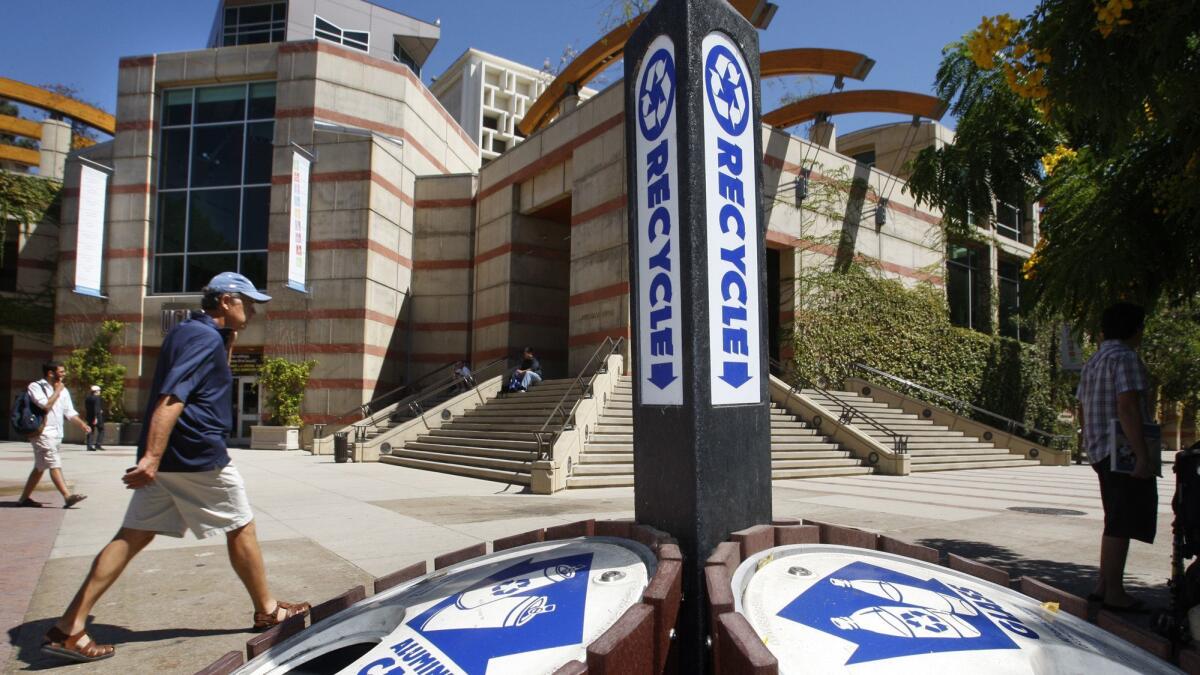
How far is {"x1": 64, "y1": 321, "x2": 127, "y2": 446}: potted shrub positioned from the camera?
24062mm

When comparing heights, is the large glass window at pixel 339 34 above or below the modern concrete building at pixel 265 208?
above

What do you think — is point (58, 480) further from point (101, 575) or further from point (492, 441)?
point (492, 441)

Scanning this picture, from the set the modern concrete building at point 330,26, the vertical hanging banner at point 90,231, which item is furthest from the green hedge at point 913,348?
the modern concrete building at point 330,26

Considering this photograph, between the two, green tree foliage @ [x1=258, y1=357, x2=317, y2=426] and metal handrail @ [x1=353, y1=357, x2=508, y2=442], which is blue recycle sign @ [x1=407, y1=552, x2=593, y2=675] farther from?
green tree foliage @ [x1=258, y1=357, x2=317, y2=426]

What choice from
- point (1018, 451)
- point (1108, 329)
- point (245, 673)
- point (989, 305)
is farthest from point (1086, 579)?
point (989, 305)

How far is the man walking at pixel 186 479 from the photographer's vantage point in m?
3.41

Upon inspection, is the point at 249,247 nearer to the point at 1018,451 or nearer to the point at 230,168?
the point at 230,168

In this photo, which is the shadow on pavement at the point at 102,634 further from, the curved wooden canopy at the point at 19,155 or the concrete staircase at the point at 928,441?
the curved wooden canopy at the point at 19,155

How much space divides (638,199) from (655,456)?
3.25 ft

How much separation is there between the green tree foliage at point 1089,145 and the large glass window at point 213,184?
76.3ft

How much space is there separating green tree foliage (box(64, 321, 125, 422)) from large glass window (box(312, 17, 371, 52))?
2268cm

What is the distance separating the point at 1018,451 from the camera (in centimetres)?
1992

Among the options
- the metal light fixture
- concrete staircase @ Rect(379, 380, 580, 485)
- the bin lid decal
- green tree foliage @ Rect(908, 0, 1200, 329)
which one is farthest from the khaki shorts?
the metal light fixture

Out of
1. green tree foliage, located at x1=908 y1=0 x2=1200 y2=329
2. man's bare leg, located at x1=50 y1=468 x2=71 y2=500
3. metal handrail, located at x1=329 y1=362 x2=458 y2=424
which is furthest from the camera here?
metal handrail, located at x1=329 y1=362 x2=458 y2=424
